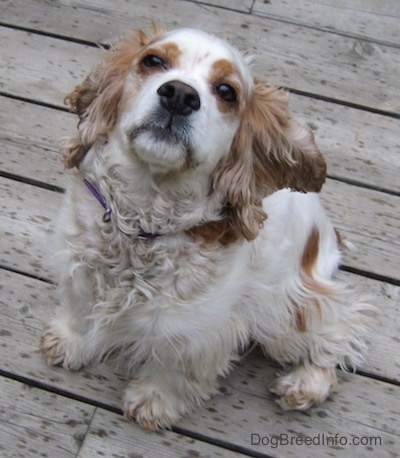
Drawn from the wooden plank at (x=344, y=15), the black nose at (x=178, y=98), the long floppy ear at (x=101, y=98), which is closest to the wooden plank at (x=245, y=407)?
the long floppy ear at (x=101, y=98)

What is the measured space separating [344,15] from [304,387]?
1.52m

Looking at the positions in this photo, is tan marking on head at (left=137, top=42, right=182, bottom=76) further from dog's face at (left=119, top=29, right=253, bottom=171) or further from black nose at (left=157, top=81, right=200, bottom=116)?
black nose at (left=157, top=81, right=200, bottom=116)

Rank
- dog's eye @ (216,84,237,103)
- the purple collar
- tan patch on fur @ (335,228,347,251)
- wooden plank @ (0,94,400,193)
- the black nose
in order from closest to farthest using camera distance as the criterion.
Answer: the black nose
dog's eye @ (216,84,237,103)
the purple collar
tan patch on fur @ (335,228,347,251)
wooden plank @ (0,94,400,193)

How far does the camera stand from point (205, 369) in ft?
5.69

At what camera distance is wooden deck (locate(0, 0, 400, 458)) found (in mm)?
1831

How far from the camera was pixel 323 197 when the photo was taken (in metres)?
2.23

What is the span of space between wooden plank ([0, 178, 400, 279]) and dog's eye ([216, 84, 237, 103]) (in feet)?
2.66

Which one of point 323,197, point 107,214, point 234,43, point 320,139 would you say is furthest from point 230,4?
point 107,214

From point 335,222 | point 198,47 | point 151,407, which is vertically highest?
point 198,47

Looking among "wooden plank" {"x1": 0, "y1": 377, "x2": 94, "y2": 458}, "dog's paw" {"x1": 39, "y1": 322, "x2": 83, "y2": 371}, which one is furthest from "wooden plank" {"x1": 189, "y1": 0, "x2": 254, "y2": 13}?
"wooden plank" {"x1": 0, "y1": 377, "x2": 94, "y2": 458}

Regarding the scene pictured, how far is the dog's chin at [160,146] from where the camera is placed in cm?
138

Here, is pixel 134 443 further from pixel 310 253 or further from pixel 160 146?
pixel 160 146

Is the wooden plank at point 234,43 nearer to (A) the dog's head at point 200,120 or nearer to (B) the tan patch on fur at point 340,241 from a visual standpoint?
(B) the tan patch on fur at point 340,241

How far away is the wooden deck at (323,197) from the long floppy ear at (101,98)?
438 millimetres
